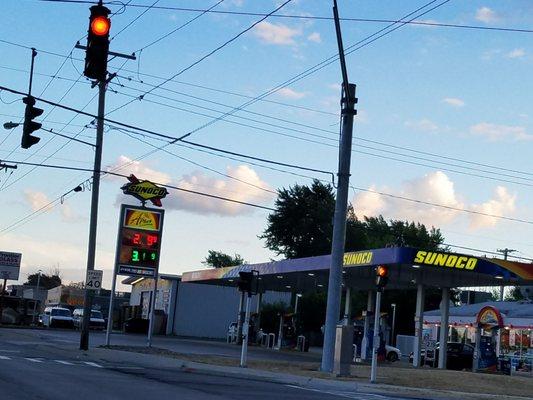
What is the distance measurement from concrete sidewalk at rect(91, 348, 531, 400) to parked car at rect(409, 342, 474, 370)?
1672cm

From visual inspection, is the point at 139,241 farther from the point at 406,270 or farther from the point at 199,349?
the point at 406,270

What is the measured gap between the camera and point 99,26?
1421cm

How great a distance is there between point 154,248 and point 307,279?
15.6 m

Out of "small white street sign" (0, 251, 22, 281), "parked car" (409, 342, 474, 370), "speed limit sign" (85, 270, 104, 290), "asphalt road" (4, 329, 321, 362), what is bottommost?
"asphalt road" (4, 329, 321, 362)

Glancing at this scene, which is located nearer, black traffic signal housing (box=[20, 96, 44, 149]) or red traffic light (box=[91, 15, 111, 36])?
red traffic light (box=[91, 15, 111, 36])

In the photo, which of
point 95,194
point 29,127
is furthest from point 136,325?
point 29,127

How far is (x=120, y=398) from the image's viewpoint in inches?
622

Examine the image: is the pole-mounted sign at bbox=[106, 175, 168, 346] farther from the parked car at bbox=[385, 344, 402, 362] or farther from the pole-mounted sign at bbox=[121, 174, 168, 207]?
the parked car at bbox=[385, 344, 402, 362]

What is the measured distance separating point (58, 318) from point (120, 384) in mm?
50635

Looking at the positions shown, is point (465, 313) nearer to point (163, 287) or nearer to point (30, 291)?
point (163, 287)

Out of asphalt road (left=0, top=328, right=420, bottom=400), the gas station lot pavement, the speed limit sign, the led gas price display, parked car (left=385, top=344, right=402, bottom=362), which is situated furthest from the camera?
parked car (left=385, top=344, right=402, bottom=362)

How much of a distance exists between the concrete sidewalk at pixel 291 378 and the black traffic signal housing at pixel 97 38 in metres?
12.3

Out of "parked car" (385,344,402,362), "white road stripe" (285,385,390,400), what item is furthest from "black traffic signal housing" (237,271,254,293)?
"parked car" (385,344,402,362)

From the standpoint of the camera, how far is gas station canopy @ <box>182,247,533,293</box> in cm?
3612
